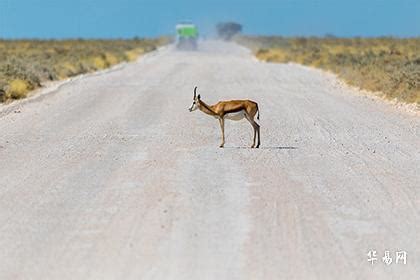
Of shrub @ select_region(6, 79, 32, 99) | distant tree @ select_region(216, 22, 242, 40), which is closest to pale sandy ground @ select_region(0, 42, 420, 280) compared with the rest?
shrub @ select_region(6, 79, 32, 99)

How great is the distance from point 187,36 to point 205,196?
77765 mm

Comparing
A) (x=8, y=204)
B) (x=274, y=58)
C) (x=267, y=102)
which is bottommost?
(x=274, y=58)

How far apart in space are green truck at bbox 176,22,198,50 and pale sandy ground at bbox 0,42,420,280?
67.0 meters

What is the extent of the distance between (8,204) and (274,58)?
156 ft

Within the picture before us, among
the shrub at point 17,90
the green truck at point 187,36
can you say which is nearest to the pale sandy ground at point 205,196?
the shrub at point 17,90

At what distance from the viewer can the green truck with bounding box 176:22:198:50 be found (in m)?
85.0

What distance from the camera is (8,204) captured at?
29.7ft

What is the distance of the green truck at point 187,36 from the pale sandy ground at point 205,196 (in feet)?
220

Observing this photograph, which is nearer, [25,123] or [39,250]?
[39,250]

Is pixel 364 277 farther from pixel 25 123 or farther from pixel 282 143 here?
pixel 25 123

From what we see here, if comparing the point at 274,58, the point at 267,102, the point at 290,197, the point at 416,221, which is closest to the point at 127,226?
the point at 290,197

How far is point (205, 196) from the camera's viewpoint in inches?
367

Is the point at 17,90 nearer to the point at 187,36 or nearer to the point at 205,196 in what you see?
the point at 205,196

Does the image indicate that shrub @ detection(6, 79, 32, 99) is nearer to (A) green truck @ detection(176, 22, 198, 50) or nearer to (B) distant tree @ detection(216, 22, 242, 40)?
(A) green truck @ detection(176, 22, 198, 50)
